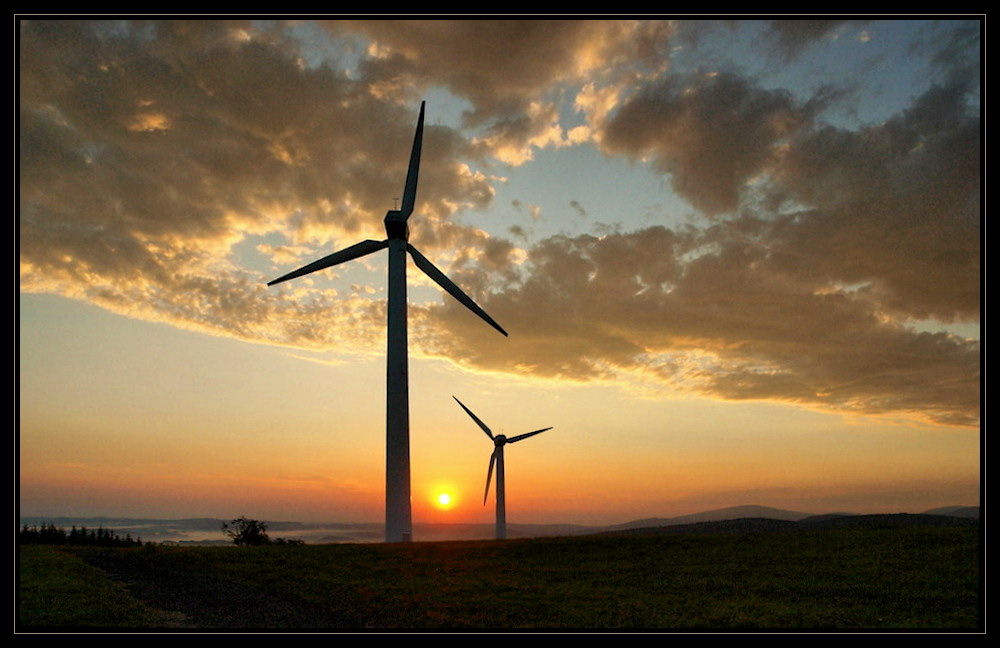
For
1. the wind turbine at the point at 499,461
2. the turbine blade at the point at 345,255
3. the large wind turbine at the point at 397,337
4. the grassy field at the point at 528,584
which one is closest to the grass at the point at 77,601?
the grassy field at the point at 528,584

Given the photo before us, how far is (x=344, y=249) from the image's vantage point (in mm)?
63062

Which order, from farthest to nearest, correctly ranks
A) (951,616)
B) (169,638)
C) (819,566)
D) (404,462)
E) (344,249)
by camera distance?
(344,249) → (404,462) → (819,566) → (951,616) → (169,638)

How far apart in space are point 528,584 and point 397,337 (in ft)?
79.9

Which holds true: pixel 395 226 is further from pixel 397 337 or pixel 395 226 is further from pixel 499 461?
pixel 499 461

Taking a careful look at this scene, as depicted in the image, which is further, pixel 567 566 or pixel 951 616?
pixel 567 566

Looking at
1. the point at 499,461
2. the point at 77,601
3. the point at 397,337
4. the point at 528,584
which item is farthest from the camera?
the point at 499,461

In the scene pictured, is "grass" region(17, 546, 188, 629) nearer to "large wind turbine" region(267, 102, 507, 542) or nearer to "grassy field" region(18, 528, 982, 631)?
"grassy field" region(18, 528, 982, 631)

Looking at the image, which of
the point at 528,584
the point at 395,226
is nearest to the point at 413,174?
the point at 395,226

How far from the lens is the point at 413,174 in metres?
65.4

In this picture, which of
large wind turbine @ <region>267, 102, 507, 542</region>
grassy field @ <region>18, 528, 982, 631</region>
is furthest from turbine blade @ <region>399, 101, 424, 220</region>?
grassy field @ <region>18, 528, 982, 631</region>
